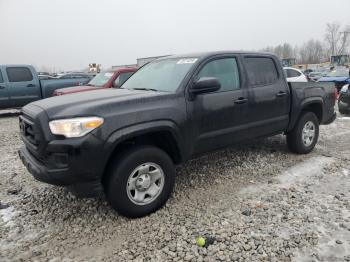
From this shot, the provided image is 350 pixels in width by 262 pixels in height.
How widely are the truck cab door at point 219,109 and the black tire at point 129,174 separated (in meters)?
0.57

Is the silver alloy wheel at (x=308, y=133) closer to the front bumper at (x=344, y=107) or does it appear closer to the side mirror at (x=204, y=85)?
the side mirror at (x=204, y=85)

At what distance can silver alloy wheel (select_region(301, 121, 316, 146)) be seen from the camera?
19.7 feet

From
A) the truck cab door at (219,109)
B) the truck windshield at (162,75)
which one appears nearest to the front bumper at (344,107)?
the truck cab door at (219,109)

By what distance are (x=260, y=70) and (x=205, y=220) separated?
260 cm

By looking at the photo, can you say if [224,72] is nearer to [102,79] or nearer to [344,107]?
[102,79]

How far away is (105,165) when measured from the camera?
3.44 meters

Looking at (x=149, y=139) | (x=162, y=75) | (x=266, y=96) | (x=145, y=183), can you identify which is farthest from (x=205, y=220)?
(x=266, y=96)

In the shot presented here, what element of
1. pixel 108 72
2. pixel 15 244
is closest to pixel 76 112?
pixel 15 244

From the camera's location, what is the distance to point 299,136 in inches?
231

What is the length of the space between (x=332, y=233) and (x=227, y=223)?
3.40 feet

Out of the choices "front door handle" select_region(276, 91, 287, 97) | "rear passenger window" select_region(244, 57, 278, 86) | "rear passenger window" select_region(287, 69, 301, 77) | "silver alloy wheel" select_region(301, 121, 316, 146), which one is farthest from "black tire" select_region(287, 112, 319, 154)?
"rear passenger window" select_region(287, 69, 301, 77)

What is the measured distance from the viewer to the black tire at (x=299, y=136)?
19.1ft

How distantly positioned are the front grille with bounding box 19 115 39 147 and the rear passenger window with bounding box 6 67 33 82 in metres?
8.75

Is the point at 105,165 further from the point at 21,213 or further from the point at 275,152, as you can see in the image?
the point at 275,152
